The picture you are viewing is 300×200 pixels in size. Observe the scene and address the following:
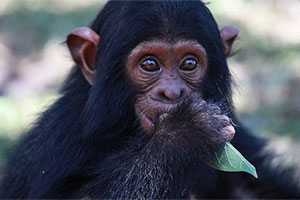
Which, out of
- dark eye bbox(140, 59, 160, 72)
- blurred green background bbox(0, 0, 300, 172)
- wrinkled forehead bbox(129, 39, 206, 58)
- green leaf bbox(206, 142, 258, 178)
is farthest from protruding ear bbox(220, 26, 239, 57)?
blurred green background bbox(0, 0, 300, 172)

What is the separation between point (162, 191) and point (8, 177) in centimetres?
217

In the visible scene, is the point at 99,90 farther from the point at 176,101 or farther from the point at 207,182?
the point at 207,182

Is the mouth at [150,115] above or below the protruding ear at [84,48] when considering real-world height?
below

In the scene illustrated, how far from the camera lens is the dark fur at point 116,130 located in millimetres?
4770

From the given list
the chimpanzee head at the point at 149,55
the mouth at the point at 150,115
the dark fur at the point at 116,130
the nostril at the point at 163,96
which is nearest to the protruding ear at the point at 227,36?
the dark fur at the point at 116,130

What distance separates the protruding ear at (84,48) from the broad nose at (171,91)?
0.82 m

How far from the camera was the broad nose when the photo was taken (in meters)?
4.89

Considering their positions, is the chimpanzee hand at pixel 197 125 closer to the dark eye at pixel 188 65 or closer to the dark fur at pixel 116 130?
the dark fur at pixel 116 130

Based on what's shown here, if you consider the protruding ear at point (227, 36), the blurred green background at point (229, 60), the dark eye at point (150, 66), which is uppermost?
the dark eye at point (150, 66)

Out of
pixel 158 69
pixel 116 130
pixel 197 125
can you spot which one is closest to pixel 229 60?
pixel 158 69

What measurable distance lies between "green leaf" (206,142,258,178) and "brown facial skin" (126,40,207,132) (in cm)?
66

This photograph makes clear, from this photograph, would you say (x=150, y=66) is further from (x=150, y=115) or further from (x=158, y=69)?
(x=150, y=115)

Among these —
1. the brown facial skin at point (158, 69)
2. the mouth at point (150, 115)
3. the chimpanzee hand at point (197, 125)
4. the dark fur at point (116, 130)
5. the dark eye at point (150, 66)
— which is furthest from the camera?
the dark eye at point (150, 66)

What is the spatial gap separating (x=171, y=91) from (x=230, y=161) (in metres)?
0.82
